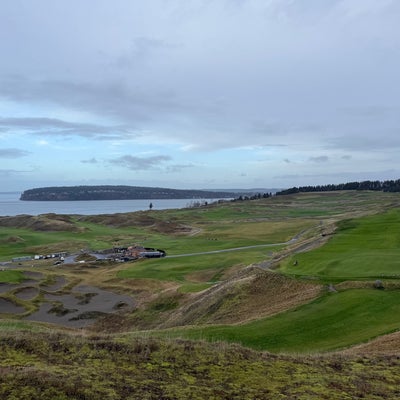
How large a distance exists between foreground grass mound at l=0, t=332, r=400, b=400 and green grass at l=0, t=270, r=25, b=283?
47.2 metres

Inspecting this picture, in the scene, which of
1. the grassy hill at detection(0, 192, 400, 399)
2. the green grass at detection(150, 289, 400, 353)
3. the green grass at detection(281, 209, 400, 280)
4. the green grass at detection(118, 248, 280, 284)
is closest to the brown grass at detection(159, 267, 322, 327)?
the grassy hill at detection(0, 192, 400, 399)

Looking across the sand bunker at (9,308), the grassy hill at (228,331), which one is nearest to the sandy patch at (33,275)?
the grassy hill at (228,331)

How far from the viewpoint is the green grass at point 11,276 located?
5609 cm

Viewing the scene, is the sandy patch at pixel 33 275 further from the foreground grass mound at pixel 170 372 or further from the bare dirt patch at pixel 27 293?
the foreground grass mound at pixel 170 372

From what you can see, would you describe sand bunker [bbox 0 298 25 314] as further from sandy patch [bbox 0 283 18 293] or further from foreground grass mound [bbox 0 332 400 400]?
foreground grass mound [bbox 0 332 400 400]

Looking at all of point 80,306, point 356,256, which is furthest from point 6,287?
point 356,256

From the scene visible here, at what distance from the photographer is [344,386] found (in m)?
11.2

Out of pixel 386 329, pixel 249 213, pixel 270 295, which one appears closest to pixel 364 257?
pixel 270 295

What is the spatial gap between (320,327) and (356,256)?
56.4 feet

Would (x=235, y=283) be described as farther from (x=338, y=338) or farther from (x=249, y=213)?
(x=249, y=213)

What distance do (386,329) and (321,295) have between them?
19.6 feet

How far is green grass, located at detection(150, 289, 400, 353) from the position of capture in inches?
730

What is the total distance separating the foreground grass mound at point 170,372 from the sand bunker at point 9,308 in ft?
109

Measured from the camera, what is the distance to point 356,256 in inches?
1414
